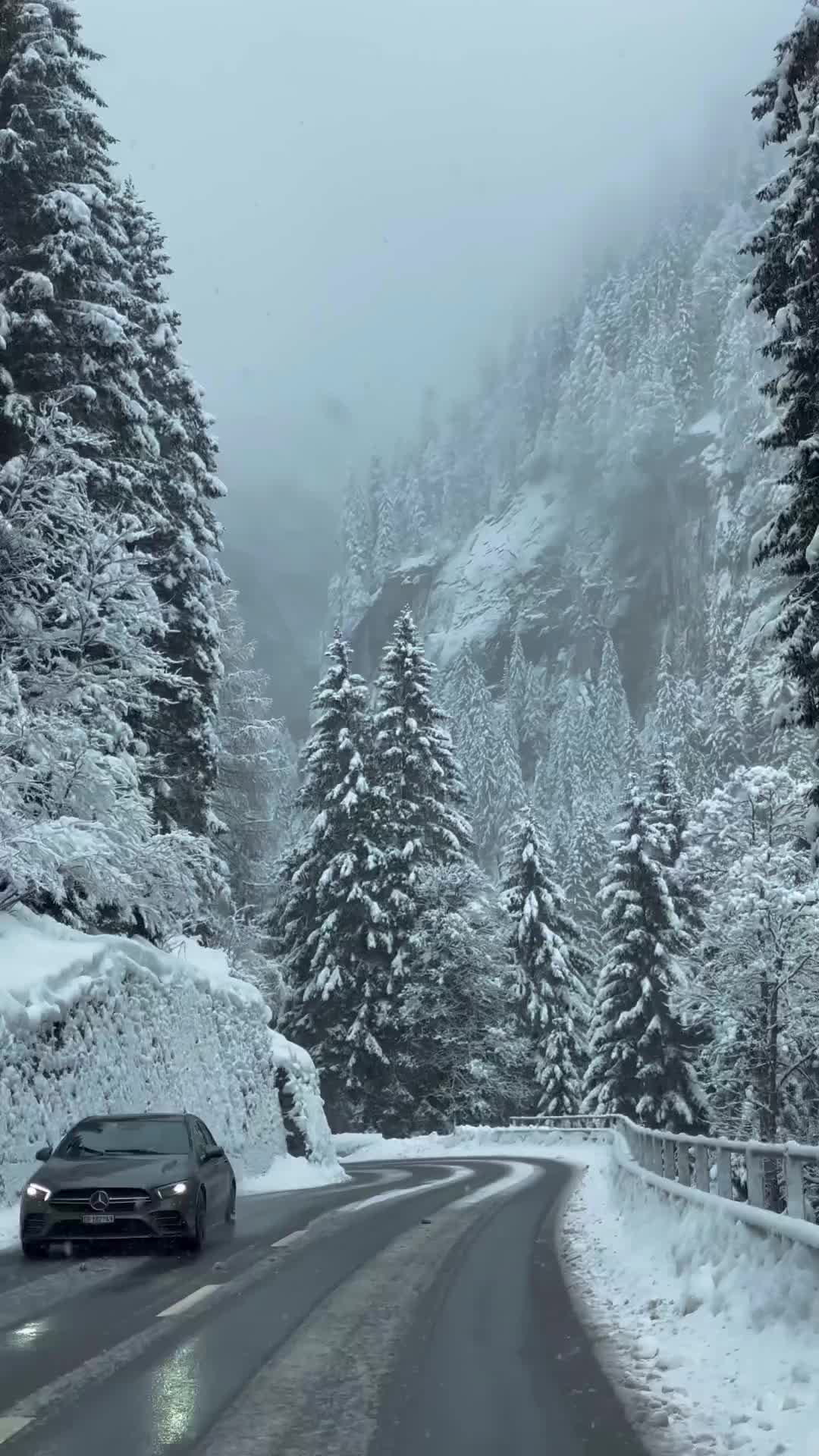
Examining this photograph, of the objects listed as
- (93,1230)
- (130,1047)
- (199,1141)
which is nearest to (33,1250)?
(93,1230)

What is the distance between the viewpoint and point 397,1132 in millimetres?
52312

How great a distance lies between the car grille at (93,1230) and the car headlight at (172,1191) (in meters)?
0.31

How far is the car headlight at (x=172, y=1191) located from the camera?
1237 cm

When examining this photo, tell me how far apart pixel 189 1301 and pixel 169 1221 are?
269 centimetres

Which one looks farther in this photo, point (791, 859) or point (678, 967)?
point (678, 967)

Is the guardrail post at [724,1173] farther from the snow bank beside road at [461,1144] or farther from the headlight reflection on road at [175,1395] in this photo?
the snow bank beside road at [461,1144]

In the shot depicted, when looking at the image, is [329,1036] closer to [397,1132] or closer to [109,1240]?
[397,1132]

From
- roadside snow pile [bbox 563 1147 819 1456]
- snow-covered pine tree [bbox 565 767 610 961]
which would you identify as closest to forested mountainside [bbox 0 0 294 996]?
roadside snow pile [bbox 563 1147 819 1456]

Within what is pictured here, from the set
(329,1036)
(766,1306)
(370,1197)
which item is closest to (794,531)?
(370,1197)

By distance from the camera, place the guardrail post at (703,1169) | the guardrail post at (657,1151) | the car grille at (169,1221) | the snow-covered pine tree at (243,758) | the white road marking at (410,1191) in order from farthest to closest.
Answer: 1. the snow-covered pine tree at (243,758)
2. the white road marking at (410,1191)
3. the guardrail post at (657,1151)
4. the car grille at (169,1221)
5. the guardrail post at (703,1169)

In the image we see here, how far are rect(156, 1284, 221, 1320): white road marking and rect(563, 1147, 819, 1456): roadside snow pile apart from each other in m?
2.83

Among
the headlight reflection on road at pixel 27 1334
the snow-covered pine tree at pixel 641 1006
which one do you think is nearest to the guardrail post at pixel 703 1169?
the headlight reflection on road at pixel 27 1334

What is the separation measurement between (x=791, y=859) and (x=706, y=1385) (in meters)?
37.0

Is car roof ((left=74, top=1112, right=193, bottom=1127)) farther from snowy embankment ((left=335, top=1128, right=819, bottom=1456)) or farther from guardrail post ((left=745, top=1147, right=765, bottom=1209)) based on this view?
guardrail post ((left=745, top=1147, right=765, bottom=1209))
